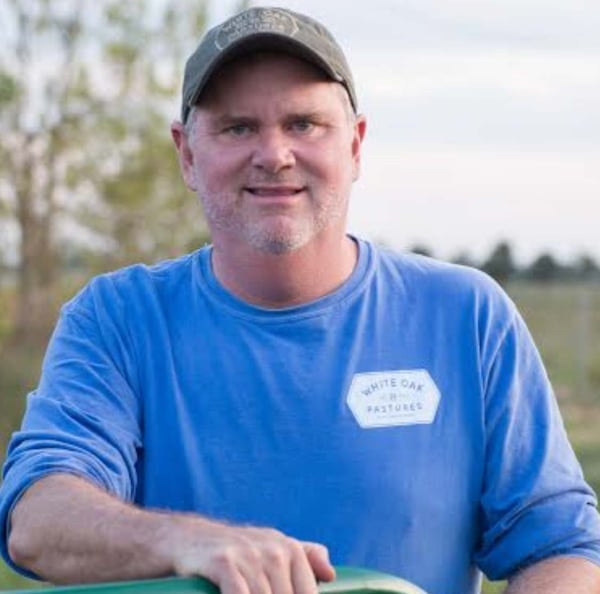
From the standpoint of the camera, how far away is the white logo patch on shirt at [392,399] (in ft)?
11.5

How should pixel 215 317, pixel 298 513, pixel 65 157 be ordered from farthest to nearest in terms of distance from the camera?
pixel 65 157
pixel 215 317
pixel 298 513

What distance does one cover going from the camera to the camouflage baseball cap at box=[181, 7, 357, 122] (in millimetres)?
3619

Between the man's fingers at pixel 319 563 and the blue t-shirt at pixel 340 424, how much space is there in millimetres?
888

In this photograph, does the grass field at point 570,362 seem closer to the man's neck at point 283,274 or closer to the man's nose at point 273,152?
the man's neck at point 283,274

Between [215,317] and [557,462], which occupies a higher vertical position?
[215,317]

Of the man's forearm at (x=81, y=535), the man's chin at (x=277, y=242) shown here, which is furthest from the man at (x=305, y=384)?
the man's forearm at (x=81, y=535)

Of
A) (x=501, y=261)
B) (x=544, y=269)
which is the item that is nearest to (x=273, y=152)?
(x=501, y=261)

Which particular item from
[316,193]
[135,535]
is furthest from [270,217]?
[135,535]

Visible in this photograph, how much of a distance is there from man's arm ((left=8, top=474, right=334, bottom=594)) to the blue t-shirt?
0.65 feet

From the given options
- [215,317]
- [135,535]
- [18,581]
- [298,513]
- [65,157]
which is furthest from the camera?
[65,157]

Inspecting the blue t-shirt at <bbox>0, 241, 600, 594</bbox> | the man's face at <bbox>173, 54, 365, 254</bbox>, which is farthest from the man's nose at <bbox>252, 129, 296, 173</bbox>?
the blue t-shirt at <bbox>0, 241, 600, 594</bbox>

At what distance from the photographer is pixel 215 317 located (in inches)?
146

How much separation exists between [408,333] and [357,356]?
12 centimetres

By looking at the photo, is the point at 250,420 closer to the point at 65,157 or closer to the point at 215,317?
the point at 215,317
